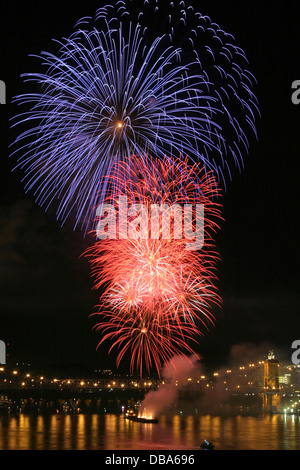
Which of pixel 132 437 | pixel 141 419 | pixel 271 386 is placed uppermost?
pixel 132 437

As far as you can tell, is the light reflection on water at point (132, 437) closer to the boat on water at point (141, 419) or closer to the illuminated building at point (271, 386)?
the boat on water at point (141, 419)

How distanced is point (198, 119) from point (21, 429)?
58.6 m

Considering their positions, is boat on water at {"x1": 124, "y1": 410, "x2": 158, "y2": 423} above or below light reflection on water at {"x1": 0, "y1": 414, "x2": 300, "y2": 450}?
below

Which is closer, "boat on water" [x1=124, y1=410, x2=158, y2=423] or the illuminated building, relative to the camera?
"boat on water" [x1=124, y1=410, x2=158, y2=423]

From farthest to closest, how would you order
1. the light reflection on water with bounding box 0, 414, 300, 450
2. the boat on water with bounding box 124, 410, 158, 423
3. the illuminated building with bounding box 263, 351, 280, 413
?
the illuminated building with bounding box 263, 351, 280, 413 → the boat on water with bounding box 124, 410, 158, 423 → the light reflection on water with bounding box 0, 414, 300, 450

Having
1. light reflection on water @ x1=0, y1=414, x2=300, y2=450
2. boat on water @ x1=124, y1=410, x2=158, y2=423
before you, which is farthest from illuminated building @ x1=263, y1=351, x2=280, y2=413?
light reflection on water @ x1=0, y1=414, x2=300, y2=450

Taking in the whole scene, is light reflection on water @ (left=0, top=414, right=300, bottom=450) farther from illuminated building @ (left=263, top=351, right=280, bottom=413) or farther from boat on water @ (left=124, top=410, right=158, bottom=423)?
illuminated building @ (left=263, top=351, right=280, bottom=413)

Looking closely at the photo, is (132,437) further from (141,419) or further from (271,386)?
(271,386)

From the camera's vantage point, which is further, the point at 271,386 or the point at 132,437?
the point at 271,386

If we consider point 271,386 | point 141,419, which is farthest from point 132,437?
point 271,386

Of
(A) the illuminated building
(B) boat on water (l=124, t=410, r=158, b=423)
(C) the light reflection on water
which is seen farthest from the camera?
(A) the illuminated building

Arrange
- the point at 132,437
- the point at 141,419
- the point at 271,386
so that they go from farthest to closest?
the point at 271,386
the point at 141,419
the point at 132,437

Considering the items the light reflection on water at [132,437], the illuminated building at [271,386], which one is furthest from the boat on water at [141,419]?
the illuminated building at [271,386]
